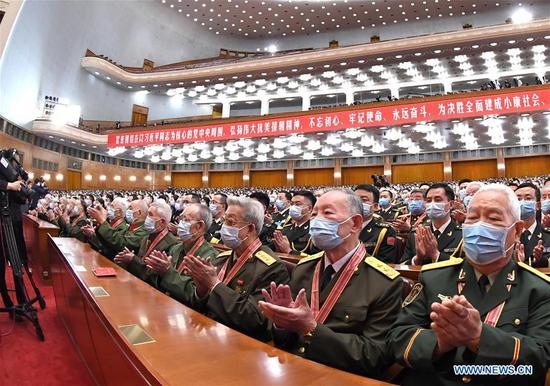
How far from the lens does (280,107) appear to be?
2316 centimetres

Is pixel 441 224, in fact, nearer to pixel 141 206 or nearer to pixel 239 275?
pixel 239 275

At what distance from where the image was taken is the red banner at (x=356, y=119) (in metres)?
10.0

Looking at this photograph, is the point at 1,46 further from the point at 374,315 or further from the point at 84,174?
the point at 374,315

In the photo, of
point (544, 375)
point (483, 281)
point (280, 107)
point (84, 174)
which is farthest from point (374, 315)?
point (280, 107)

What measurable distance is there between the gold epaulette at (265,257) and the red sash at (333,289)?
14.1 inches

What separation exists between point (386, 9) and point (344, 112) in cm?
1216

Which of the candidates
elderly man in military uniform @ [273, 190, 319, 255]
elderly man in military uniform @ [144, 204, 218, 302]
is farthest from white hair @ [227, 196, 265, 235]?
elderly man in military uniform @ [273, 190, 319, 255]

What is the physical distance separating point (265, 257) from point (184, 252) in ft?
3.55

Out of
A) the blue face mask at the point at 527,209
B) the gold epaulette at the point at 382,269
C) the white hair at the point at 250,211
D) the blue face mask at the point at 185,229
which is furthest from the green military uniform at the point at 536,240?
the blue face mask at the point at 185,229

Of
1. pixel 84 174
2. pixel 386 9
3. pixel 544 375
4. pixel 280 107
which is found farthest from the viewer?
pixel 280 107

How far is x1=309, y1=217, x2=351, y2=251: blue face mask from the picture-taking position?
166 centimetres

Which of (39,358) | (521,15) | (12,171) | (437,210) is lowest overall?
(39,358)

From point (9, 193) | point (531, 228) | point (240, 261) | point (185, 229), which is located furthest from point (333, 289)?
point (9, 193)

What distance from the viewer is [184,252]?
9.45 ft
